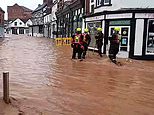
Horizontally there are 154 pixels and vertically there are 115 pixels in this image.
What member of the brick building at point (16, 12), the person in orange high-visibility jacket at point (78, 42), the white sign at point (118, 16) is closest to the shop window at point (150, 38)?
the white sign at point (118, 16)

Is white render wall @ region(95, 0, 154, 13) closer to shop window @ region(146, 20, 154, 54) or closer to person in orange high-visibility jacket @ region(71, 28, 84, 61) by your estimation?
shop window @ region(146, 20, 154, 54)

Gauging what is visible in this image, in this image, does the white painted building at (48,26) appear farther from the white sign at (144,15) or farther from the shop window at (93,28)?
the white sign at (144,15)

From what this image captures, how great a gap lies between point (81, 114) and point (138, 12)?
12083 mm

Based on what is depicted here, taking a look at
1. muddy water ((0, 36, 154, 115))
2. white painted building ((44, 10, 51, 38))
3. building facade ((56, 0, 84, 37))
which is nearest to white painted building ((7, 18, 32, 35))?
white painted building ((44, 10, 51, 38))

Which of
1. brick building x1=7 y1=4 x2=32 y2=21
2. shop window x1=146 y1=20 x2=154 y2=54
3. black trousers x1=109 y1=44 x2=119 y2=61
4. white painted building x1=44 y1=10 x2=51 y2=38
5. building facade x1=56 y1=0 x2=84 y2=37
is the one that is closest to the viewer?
black trousers x1=109 y1=44 x2=119 y2=61

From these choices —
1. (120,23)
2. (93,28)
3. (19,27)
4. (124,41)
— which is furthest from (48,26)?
(124,41)

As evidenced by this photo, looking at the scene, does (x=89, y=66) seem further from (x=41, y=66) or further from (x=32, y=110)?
(x=32, y=110)

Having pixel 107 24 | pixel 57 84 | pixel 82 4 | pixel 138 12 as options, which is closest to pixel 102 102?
pixel 57 84

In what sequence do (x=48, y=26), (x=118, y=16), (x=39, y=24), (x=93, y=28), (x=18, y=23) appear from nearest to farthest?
(x=118, y=16) → (x=93, y=28) → (x=48, y=26) → (x=39, y=24) → (x=18, y=23)

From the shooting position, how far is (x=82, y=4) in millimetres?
30719

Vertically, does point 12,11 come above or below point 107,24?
above

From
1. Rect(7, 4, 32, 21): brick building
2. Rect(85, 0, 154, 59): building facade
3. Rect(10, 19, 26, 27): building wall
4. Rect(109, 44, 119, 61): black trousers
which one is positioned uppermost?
Rect(7, 4, 32, 21): brick building

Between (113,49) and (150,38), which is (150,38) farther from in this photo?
(113,49)

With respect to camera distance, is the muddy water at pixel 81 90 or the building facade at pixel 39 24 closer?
the muddy water at pixel 81 90
